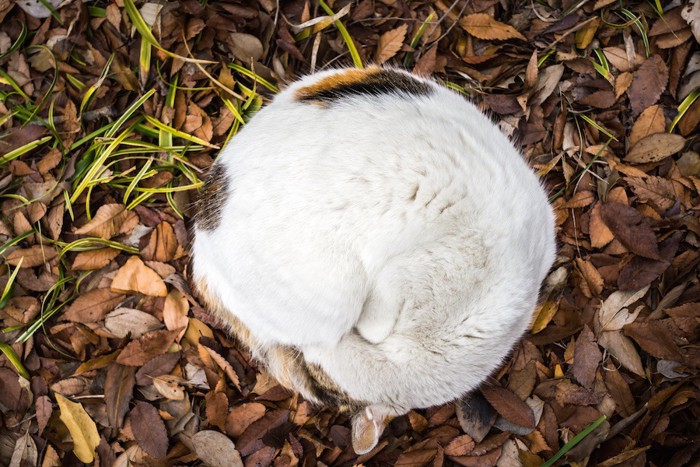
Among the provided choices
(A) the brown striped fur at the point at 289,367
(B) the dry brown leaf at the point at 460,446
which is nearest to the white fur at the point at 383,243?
(A) the brown striped fur at the point at 289,367

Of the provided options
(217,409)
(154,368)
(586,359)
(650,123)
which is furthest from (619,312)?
(154,368)

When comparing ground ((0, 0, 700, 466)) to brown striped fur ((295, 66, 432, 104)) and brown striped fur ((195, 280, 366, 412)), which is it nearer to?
brown striped fur ((195, 280, 366, 412))

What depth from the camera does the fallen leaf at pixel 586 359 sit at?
2.58 meters

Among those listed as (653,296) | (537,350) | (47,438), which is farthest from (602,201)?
(47,438)

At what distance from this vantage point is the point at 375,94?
222 centimetres

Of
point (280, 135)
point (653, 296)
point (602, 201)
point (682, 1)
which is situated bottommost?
point (653, 296)

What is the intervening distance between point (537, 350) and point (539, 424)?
368 millimetres

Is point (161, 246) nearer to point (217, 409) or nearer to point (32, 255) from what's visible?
point (32, 255)

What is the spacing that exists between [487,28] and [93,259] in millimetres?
2565

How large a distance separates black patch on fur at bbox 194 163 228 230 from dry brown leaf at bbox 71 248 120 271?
2.69 ft

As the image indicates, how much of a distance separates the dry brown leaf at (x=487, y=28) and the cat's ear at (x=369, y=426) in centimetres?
208

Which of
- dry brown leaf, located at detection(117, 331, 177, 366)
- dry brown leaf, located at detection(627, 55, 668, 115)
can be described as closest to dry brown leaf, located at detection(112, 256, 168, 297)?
dry brown leaf, located at detection(117, 331, 177, 366)

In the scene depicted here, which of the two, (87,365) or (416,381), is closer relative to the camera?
(416,381)

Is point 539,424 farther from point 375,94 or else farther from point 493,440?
point 375,94
